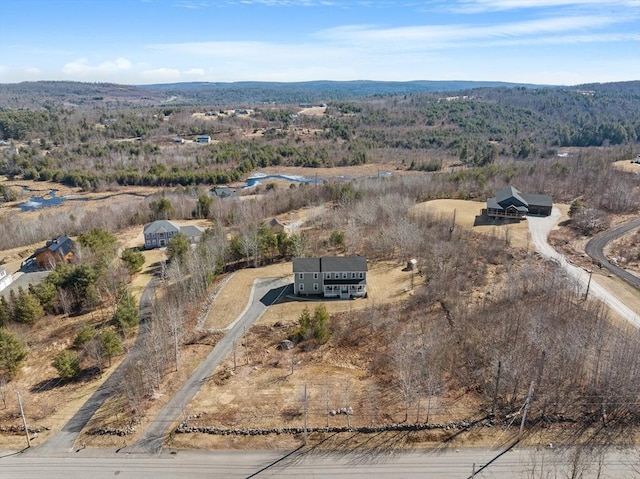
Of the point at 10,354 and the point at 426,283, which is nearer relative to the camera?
the point at 10,354

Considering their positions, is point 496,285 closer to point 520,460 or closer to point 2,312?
point 520,460

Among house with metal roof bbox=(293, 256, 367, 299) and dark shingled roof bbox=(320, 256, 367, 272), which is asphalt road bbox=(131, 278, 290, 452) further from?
dark shingled roof bbox=(320, 256, 367, 272)

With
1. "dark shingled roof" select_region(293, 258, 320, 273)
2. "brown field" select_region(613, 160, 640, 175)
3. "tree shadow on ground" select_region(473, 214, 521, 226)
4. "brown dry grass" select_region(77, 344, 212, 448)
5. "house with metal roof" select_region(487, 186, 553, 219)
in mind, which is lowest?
"brown dry grass" select_region(77, 344, 212, 448)

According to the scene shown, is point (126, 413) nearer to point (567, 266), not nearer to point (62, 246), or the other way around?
point (62, 246)

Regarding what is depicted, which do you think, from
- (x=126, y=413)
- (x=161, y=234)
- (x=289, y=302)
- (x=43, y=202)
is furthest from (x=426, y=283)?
(x=43, y=202)

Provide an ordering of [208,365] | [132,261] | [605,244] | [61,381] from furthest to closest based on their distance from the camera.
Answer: [605,244] → [132,261] → [208,365] → [61,381]

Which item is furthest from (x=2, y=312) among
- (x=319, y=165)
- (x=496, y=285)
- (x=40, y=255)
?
(x=319, y=165)

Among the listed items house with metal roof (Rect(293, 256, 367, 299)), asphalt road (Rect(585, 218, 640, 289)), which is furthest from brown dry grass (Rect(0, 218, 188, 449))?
asphalt road (Rect(585, 218, 640, 289))
